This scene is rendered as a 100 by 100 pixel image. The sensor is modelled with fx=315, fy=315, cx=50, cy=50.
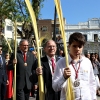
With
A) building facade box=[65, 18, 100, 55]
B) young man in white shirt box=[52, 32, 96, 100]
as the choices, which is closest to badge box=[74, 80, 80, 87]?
young man in white shirt box=[52, 32, 96, 100]

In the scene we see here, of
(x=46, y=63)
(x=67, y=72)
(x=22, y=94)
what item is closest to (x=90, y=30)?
(x=22, y=94)

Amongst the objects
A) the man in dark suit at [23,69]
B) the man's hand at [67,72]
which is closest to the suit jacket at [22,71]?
the man in dark suit at [23,69]

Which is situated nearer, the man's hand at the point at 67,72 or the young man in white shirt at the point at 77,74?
the man's hand at the point at 67,72

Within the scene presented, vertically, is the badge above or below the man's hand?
below

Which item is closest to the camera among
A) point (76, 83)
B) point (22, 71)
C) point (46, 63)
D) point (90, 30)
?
point (76, 83)

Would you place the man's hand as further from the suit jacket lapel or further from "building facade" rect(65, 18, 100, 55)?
"building facade" rect(65, 18, 100, 55)

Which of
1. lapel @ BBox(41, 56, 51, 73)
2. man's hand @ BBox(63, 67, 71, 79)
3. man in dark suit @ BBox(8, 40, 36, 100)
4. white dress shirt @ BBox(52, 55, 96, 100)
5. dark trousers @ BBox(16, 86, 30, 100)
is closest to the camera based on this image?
man's hand @ BBox(63, 67, 71, 79)

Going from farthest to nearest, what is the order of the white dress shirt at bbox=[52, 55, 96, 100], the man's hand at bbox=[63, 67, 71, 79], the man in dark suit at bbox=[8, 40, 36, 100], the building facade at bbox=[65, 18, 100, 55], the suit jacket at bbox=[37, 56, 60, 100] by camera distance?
the building facade at bbox=[65, 18, 100, 55]
the man in dark suit at bbox=[8, 40, 36, 100]
the suit jacket at bbox=[37, 56, 60, 100]
the white dress shirt at bbox=[52, 55, 96, 100]
the man's hand at bbox=[63, 67, 71, 79]

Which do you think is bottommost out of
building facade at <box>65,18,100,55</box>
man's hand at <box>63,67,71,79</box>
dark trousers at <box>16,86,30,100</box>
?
dark trousers at <box>16,86,30,100</box>

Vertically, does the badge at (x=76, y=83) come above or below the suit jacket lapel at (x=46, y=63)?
below

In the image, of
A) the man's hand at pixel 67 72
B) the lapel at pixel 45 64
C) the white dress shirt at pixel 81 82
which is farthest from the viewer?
the lapel at pixel 45 64

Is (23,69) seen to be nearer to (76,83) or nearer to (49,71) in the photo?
(49,71)

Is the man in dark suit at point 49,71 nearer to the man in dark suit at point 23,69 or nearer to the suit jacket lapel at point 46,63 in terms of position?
the suit jacket lapel at point 46,63

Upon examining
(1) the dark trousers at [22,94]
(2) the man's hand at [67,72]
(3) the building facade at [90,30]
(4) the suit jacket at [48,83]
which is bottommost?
(1) the dark trousers at [22,94]
